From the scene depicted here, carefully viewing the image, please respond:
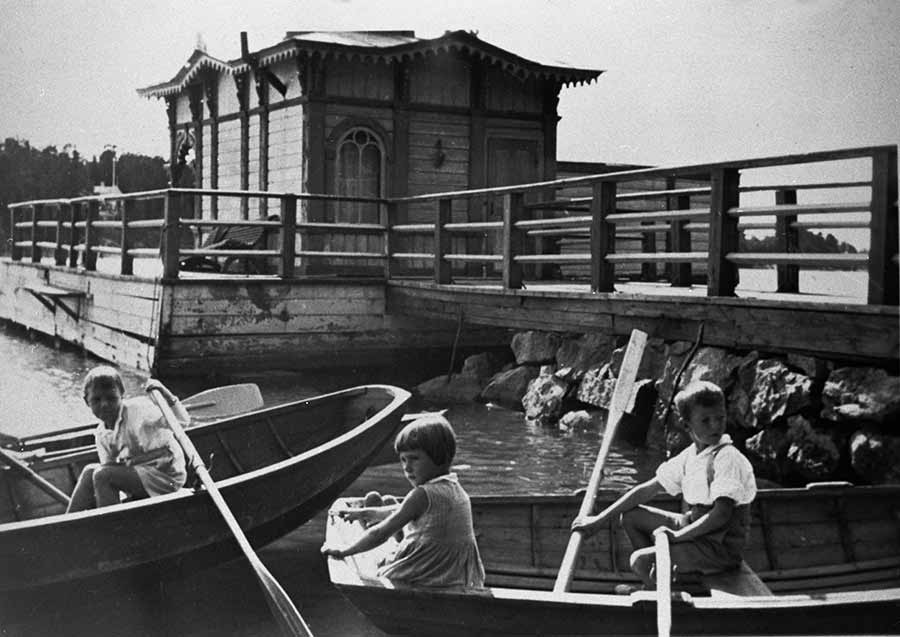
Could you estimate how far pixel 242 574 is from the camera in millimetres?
5969

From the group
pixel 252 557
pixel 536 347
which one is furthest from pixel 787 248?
pixel 252 557

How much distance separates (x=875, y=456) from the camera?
656cm

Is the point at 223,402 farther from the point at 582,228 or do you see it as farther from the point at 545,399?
the point at 582,228

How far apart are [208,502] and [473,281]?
8.15 metres

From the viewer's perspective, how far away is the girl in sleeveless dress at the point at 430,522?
406cm

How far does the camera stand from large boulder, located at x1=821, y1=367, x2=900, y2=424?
643 centimetres

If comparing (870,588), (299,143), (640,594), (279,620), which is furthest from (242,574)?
(299,143)

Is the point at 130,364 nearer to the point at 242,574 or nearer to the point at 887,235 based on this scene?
the point at 242,574

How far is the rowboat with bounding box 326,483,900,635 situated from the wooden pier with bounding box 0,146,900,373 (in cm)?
135

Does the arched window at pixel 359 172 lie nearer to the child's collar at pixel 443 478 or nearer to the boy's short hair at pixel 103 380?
the boy's short hair at pixel 103 380

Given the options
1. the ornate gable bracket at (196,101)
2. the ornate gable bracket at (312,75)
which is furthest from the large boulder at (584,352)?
the ornate gable bracket at (196,101)

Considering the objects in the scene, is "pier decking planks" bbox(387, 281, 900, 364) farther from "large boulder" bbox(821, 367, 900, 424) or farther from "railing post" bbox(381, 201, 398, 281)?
"railing post" bbox(381, 201, 398, 281)

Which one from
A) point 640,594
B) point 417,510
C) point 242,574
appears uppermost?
point 417,510

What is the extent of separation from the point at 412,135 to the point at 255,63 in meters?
2.42
